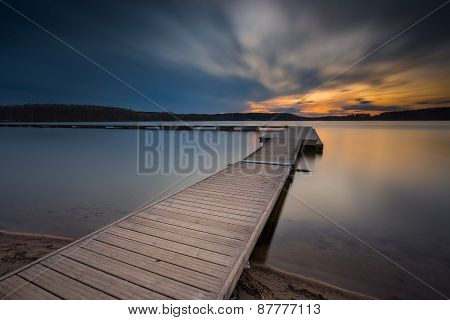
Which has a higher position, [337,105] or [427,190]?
[337,105]

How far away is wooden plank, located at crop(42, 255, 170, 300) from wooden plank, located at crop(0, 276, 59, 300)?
0.84 feet

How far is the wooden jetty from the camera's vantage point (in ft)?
7.37

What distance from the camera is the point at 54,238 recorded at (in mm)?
4730

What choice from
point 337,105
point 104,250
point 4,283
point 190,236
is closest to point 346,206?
point 190,236

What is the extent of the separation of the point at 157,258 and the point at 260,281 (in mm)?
1673

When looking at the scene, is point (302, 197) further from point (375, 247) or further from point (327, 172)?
point (327, 172)

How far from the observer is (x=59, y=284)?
2.29 meters

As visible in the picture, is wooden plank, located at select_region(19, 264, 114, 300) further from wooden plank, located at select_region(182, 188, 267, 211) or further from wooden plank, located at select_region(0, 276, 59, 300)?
wooden plank, located at select_region(182, 188, 267, 211)

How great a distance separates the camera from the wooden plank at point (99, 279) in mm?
2213

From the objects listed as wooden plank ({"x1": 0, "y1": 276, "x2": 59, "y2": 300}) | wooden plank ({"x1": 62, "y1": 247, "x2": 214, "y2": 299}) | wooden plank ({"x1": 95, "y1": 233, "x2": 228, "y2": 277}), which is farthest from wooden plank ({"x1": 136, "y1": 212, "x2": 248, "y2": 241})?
wooden plank ({"x1": 0, "y1": 276, "x2": 59, "y2": 300})

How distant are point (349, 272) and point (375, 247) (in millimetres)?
1456

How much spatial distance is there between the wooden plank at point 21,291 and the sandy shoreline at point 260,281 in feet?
5.41

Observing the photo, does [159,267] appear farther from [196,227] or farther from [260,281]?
[260,281]

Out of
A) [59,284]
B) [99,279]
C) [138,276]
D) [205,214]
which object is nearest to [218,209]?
[205,214]
